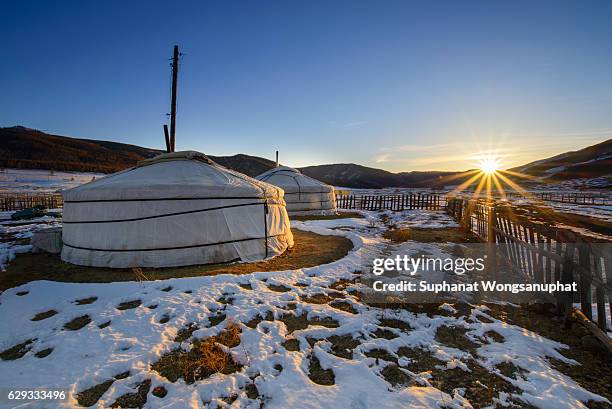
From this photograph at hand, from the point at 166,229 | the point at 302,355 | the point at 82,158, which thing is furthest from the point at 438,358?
the point at 82,158

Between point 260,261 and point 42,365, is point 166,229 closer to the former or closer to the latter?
point 260,261

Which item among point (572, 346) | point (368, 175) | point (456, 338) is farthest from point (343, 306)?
point (368, 175)

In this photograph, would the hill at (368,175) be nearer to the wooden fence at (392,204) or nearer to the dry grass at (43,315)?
the wooden fence at (392,204)

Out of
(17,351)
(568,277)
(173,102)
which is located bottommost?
(17,351)

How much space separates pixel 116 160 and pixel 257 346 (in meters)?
69.7

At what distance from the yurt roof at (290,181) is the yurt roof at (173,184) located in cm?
917

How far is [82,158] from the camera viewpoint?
55438 mm

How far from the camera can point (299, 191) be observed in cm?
1792

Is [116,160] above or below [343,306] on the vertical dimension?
above

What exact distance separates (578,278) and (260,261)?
5.81 meters

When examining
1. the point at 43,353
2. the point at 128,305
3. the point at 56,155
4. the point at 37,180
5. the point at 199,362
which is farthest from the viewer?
the point at 56,155

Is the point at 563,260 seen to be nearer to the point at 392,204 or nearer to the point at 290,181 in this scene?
the point at 290,181

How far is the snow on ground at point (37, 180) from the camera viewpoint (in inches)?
1240

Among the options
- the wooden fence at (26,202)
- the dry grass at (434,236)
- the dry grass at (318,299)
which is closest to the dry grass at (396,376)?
the dry grass at (318,299)
